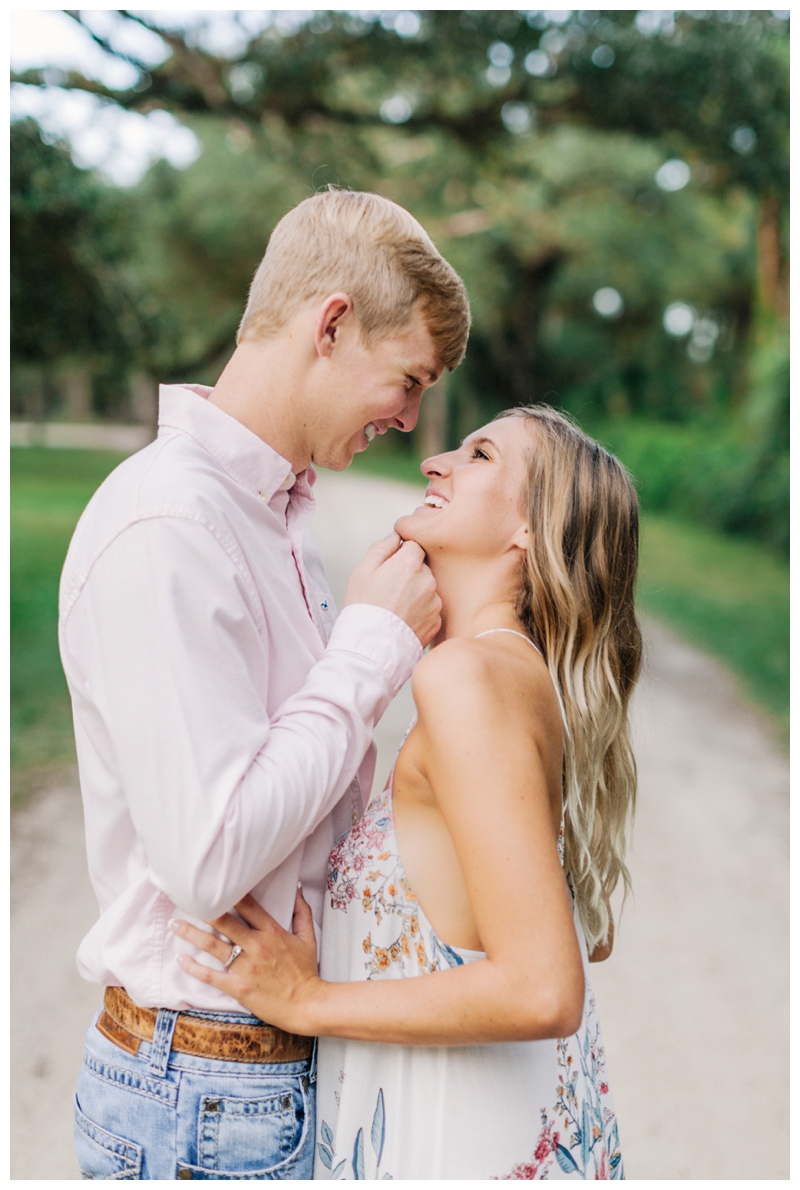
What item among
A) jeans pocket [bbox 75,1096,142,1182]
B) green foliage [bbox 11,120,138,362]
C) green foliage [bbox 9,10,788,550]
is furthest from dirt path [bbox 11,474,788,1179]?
green foliage [bbox 11,120,138,362]

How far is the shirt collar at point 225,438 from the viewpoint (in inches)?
73.3

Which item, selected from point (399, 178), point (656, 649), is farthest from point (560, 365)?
point (656, 649)

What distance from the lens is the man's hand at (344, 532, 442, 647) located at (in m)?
1.93

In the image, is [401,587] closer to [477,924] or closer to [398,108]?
[477,924]

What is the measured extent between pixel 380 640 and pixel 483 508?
51 cm

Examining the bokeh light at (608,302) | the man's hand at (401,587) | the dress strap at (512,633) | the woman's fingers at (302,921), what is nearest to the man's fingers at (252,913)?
the woman's fingers at (302,921)

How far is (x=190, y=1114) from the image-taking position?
A: 5.66 ft

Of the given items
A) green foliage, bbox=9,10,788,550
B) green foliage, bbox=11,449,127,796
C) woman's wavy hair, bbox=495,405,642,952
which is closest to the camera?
woman's wavy hair, bbox=495,405,642,952

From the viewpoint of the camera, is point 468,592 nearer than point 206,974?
No

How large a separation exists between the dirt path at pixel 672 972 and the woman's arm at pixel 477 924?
1.00 meters

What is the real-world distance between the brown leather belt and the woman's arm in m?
0.07

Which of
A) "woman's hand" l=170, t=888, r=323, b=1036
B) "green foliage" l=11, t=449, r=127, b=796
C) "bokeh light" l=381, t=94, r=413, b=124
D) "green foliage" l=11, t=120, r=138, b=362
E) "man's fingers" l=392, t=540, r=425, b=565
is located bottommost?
"green foliage" l=11, t=449, r=127, b=796

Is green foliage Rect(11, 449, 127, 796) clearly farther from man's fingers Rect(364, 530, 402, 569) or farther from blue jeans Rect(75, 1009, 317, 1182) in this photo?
man's fingers Rect(364, 530, 402, 569)

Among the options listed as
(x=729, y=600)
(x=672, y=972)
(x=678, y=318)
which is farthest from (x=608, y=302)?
(x=672, y=972)
